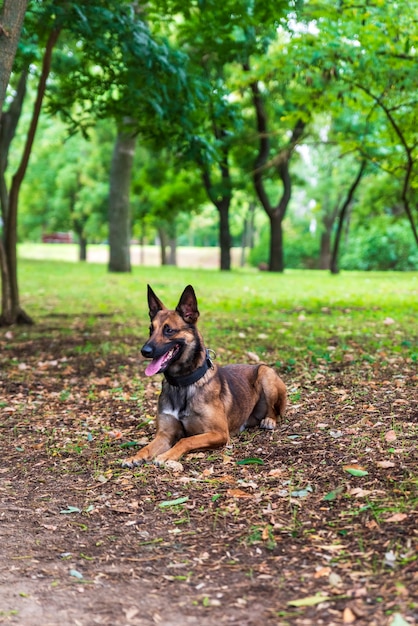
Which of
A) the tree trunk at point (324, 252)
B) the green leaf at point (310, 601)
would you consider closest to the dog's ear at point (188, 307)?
the green leaf at point (310, 601)

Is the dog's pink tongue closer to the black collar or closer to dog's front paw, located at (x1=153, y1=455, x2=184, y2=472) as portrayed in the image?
the black collar

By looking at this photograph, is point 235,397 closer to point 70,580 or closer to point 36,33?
point 70,580

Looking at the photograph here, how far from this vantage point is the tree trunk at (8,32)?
24.1 feet

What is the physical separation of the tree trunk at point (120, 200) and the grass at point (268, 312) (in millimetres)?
2988

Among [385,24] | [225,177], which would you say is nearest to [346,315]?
[385,24]

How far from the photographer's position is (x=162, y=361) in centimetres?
546

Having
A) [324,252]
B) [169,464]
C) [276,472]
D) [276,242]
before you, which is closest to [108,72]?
[169,464]

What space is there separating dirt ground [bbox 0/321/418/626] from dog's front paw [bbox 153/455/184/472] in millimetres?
45

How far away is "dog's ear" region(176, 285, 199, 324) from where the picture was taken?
5.57 metres

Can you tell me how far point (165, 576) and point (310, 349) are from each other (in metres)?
6.24

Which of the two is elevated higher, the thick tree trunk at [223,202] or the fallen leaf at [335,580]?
the thick tree trunk at [223,202]

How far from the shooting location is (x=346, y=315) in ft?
45.1

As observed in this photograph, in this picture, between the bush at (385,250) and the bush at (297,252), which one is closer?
the bush at (385,250)

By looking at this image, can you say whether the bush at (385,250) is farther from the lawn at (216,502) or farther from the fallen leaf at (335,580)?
the fallen leaf at (335,580)
